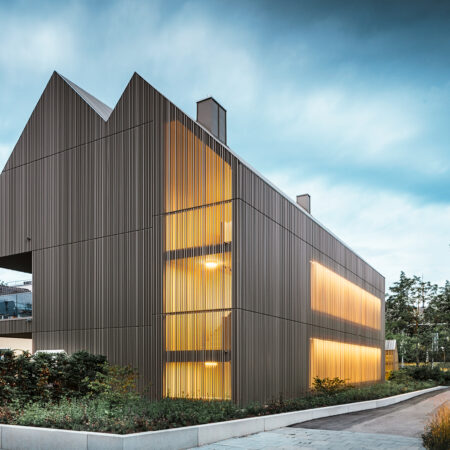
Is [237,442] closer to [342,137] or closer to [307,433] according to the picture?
[307,433]

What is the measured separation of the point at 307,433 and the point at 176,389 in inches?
180

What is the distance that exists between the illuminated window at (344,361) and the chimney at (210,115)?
900 cm

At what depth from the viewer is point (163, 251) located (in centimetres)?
1719

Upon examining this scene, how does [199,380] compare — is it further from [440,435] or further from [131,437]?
[440,435]

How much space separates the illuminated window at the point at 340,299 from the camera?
22366 millimetres

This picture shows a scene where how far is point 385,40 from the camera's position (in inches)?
551

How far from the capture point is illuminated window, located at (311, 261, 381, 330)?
881 inches

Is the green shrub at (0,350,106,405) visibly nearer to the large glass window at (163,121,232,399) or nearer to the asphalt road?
the large glass window at (163,121,232,399)

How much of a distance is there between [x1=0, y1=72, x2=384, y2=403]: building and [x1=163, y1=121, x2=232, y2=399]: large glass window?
0.04 m

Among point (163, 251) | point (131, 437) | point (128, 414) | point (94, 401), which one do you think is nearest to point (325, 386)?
point (163, 251)

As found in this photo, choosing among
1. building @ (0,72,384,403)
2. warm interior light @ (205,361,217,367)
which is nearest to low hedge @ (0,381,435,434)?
warm interior light @ (205,361,217,367)

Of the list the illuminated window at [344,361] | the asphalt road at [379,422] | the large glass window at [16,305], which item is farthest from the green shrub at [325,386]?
the large glass window at [16,305]

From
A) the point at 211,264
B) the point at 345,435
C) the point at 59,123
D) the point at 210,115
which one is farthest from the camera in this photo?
the point at 59,123

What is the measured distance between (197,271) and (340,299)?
11.4 m
